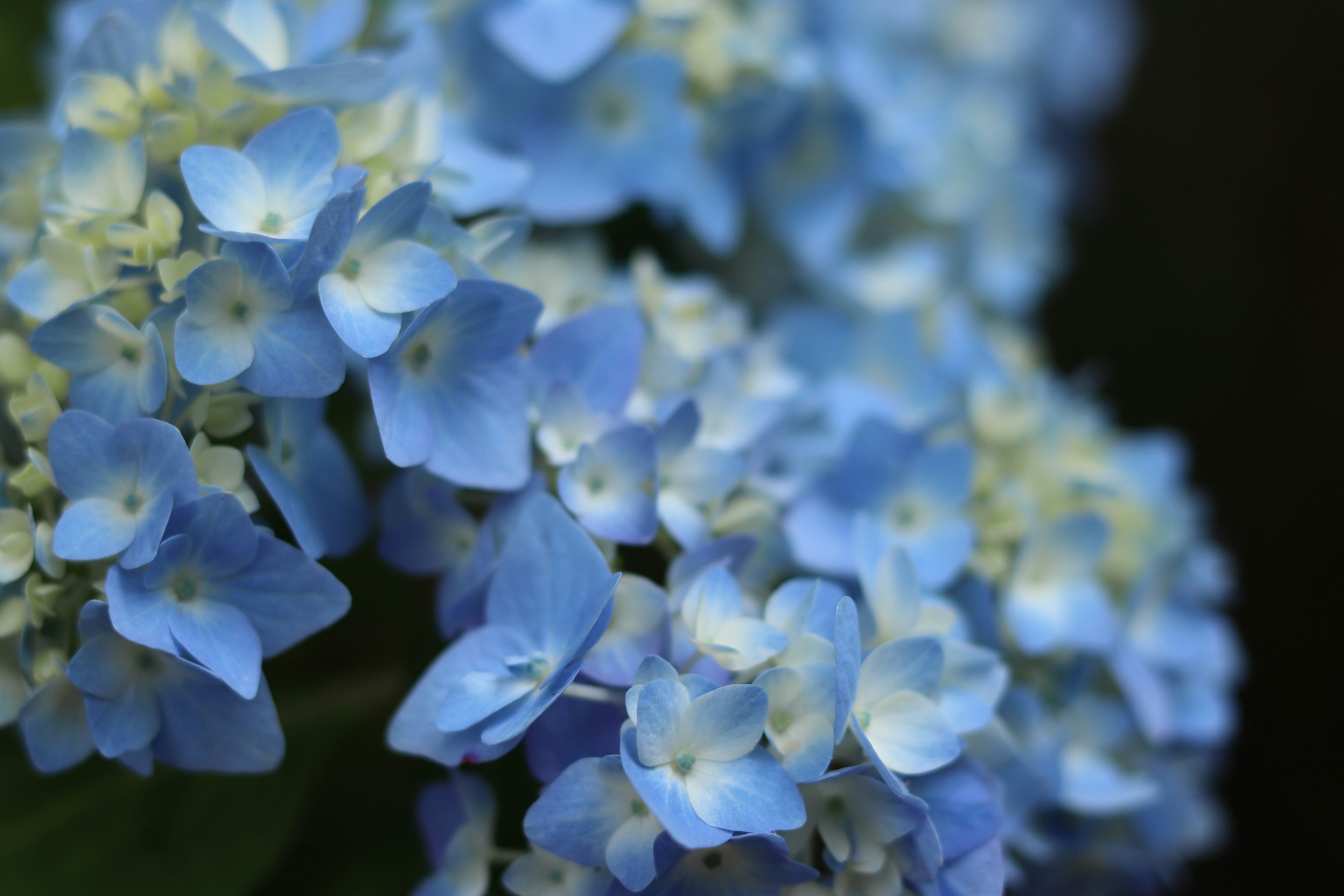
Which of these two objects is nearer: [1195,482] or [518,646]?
[518,646]

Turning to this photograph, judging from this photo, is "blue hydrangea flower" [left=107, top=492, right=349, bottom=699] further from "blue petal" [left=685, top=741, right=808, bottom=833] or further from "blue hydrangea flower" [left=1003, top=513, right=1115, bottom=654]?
"blue hydrangea flower" [left=1003, top=513, right=1115, bottom=654]

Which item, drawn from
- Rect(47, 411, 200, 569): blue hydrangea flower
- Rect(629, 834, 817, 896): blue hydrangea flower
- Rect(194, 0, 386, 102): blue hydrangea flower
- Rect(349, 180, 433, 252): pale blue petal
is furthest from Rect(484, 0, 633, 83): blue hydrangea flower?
Rect(629, 834, 817, 896): blue hydrangea flower

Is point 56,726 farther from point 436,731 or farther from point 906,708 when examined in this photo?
point 906,708

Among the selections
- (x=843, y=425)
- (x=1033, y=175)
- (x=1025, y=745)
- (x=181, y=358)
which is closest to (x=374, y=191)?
(x=181, y=358)

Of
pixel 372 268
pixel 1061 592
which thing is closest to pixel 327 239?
pixel 372 268

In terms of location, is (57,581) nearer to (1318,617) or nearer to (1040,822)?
(1040,822)

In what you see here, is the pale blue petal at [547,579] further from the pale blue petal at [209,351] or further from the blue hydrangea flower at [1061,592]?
the blue hydrangea flower at [1061,592]
